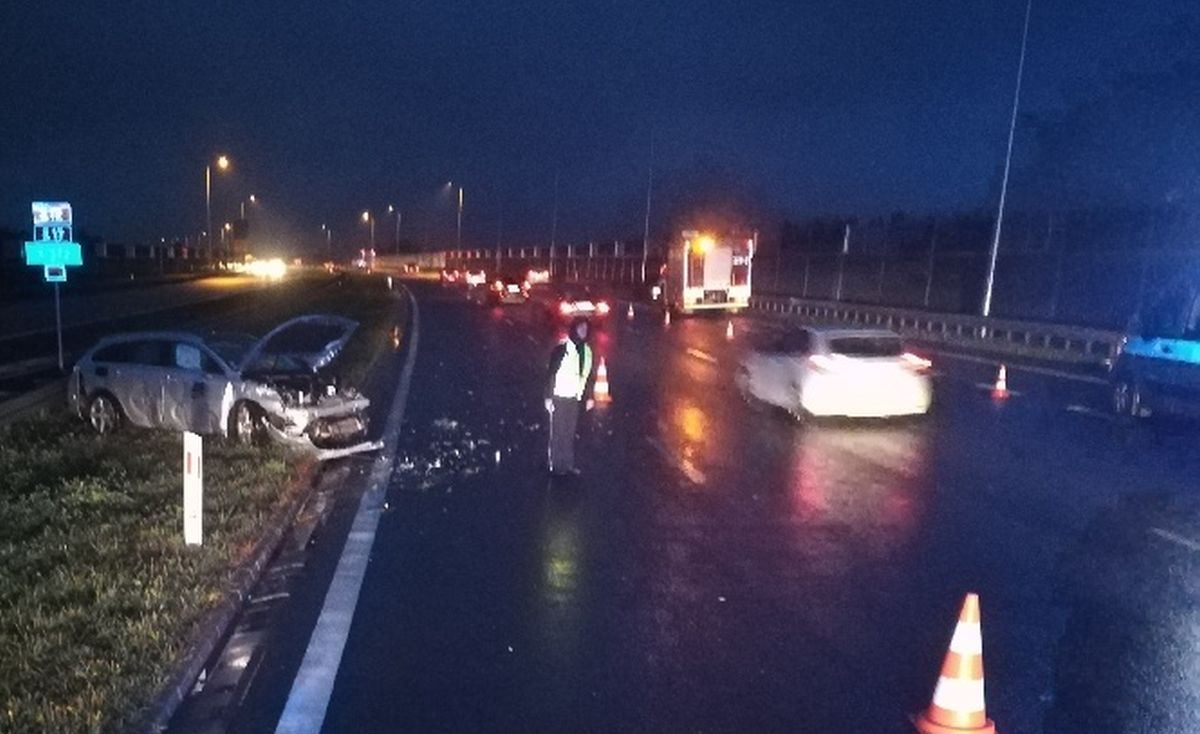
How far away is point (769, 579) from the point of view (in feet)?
27.3

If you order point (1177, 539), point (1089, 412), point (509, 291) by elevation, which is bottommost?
point (509, 291)

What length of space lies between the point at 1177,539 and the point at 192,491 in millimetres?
7877

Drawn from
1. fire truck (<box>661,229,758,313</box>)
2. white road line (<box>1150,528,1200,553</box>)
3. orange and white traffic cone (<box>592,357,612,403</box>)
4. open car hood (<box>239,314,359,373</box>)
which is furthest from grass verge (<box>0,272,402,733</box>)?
fire truck (<box>661,229,758,313</box>)

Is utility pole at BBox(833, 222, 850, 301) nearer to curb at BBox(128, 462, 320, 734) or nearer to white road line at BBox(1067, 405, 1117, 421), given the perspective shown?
white road line at BBox(1067, 405, 1117, 421)

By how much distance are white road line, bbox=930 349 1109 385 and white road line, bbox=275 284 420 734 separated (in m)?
16.4

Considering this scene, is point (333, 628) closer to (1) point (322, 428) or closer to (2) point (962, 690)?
(2) point (962, 690)

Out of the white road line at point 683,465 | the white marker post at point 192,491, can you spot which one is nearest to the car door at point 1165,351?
the white road line at point 683,465

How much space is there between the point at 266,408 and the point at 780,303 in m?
38.5

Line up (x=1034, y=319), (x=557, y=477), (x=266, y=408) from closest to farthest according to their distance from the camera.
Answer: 1. (x=557, y=477)
2. (x=266, y=408)
3. (x=1034, y=319)

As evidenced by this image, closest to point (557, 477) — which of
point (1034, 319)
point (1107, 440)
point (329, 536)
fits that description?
point (329, 536)

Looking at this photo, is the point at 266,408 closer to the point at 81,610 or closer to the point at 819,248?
the point at 81,610

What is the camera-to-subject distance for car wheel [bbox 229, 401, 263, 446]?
1355cm

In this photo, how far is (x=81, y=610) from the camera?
702 cm

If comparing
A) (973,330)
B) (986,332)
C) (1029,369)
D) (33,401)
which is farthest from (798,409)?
(973,330)
